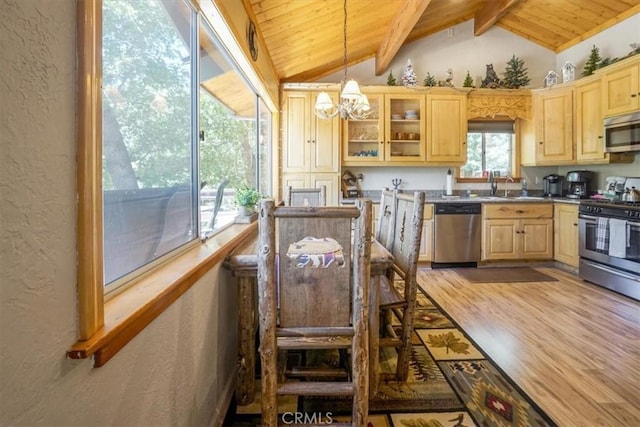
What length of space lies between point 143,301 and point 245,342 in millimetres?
959

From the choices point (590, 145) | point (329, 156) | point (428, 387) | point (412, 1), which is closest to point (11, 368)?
point (428, 387)

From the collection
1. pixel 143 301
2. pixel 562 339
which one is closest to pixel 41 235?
pixel 143 301

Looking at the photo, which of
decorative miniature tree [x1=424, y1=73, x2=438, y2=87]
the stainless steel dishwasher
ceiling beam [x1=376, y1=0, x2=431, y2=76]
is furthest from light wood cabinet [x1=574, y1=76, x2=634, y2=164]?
ceiling beam [x1=376, y1=0, x2=431, y2=76]

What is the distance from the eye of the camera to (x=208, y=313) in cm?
153

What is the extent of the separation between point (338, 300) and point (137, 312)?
80 centimetres

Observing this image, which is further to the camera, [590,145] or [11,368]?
[590,145]

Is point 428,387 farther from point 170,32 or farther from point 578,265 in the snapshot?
point 578,265

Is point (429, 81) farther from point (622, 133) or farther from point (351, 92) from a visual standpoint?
point (351, 92)

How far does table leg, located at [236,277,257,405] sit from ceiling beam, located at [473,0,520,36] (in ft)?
15.4

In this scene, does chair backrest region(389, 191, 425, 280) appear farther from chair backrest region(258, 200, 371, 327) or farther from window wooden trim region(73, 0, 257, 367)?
window wooden trim region(73, 0, 257, 367)

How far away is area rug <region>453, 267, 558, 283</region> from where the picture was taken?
13.5 ft

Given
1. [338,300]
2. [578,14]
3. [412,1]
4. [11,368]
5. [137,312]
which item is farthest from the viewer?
[578,14]

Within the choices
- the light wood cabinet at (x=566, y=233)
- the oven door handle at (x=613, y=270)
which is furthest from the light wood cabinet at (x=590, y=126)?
the oven door handle at (x=613, y=270)

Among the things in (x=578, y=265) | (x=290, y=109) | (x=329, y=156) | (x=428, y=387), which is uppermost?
(x=290, y=109)
